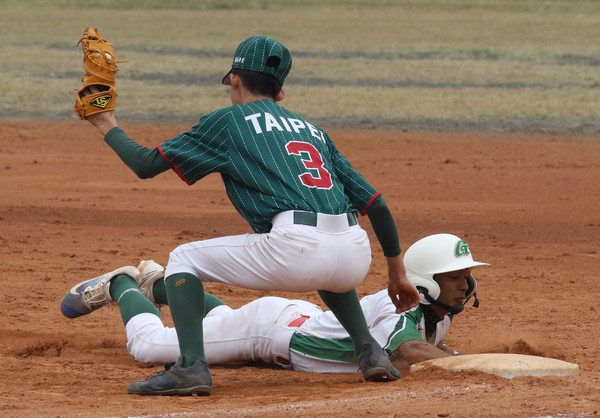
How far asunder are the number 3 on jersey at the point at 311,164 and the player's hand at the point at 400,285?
1.60 feet

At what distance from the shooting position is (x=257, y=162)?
4.43 m

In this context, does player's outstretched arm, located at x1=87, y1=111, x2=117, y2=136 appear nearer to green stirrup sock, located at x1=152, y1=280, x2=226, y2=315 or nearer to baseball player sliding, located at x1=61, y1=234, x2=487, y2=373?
baseball player sliding, located at x1=61, y1=234, x2=487, y2=373

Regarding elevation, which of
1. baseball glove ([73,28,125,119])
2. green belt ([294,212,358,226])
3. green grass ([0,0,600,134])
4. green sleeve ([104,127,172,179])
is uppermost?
green grass ([0,0,600,134])

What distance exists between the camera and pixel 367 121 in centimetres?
1605

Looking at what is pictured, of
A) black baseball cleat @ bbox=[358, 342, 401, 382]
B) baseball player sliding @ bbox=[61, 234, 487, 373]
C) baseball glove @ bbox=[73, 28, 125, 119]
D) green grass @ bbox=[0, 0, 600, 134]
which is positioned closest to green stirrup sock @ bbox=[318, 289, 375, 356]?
black baseball cleat @ bbox=[358, 342, 401, 382]

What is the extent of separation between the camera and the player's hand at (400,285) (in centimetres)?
471

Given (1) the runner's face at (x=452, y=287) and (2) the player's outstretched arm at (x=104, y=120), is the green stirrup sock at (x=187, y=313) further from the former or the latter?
(1) the runner's face at (x=452, y=287)

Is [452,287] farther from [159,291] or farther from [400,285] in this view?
[159,291]

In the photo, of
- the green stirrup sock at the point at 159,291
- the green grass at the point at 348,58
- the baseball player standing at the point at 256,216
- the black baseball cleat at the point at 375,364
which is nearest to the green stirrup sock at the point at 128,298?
the green stirrup sock at the point at 159,291

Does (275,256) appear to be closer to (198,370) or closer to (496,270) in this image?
(198,370)

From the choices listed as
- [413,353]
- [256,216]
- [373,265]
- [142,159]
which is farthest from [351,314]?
[373,265]

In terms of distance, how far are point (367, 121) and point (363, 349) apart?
1153cm

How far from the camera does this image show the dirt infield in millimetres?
4359

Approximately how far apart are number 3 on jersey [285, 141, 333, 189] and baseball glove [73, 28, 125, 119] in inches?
32.4
